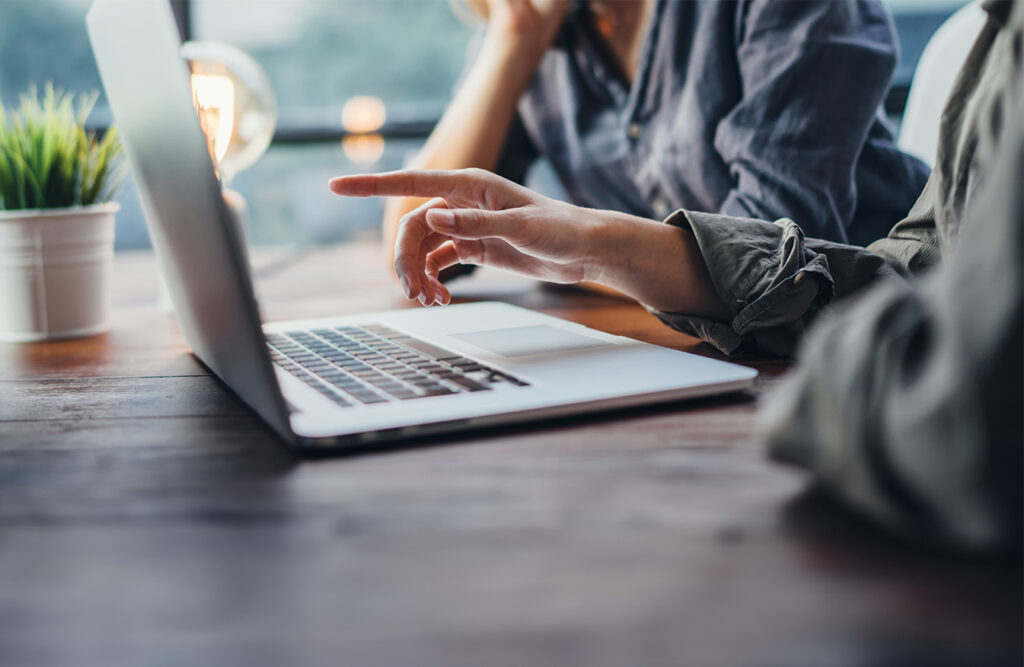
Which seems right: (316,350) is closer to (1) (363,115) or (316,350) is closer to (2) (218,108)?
(2) (218,108)

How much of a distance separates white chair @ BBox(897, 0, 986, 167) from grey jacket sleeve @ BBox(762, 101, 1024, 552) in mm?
926

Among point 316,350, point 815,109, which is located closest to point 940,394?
point 316,350

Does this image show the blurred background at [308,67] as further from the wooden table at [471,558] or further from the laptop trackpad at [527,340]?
the wooden table at [471,558]

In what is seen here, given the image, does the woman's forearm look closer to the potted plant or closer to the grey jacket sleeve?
the grey jacket sleeve

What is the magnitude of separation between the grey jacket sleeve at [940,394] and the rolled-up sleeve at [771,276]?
33cm

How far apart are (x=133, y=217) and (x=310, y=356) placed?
1.32m

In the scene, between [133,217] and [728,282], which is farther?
[133,217]

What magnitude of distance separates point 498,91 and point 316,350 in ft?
2.37

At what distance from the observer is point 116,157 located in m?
0.91

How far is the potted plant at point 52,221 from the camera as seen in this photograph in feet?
2.74

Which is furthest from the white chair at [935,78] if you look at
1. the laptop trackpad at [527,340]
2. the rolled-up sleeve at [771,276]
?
the laptop trackpad at [527,340]

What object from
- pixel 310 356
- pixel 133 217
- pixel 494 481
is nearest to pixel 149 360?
pixel 310 356

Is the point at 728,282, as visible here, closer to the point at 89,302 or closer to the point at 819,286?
the point at 819,286

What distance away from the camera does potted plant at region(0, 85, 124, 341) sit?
83cm
